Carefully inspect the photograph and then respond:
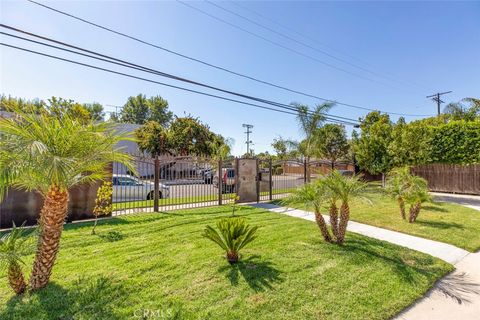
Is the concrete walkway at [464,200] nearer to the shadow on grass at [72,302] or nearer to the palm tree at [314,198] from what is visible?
the palm tree at [314,198]

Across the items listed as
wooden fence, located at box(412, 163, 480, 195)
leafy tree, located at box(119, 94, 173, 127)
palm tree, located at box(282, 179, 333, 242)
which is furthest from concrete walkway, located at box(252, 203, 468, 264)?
leafy tree, located at box(119, 94, 173, 127)

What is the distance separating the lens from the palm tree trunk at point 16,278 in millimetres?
3176

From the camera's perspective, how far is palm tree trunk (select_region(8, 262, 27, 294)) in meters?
3.18

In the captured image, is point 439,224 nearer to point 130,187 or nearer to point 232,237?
point 232,237

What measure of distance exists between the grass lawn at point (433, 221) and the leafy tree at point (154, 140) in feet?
75.6

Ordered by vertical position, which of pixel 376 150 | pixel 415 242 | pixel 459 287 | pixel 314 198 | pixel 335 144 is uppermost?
pixel 335 144

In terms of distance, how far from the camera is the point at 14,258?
123 inches

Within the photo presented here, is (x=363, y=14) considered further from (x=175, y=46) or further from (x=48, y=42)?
(x=48, y=42)

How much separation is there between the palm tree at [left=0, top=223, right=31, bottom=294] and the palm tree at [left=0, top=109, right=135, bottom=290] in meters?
0.14

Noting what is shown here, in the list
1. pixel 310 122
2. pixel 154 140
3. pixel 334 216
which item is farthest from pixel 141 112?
pixel 334 216

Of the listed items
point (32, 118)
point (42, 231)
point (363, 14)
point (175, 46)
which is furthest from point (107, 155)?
point (363, 14)

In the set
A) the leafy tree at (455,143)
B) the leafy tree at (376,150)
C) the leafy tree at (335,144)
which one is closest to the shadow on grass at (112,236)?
the leafy tree at (376,150)

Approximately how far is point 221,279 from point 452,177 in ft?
61.9

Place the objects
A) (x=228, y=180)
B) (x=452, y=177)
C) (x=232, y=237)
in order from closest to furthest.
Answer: (x=232, y=237) → (x=228, y=180) → (x=452, y=177)
